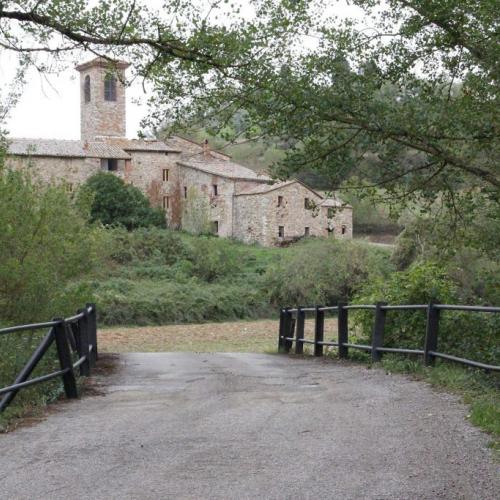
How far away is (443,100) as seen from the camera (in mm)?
13516

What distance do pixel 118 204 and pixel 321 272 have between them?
79.1 feet

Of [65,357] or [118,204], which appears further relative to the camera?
[118,204]

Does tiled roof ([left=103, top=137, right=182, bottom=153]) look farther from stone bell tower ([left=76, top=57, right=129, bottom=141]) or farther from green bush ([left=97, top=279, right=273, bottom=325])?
green bush ([left=97, top=279, right=273, bottom=325])

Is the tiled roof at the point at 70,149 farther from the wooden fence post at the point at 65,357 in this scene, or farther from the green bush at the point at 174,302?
the wooden fence post at the point at 65,357

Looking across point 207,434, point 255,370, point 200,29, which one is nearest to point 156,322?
point 255,370

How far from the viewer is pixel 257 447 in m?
6.55

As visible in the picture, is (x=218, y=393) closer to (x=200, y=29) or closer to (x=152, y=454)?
(x=152, y=454)

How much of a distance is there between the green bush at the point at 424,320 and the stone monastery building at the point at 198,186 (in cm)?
5283

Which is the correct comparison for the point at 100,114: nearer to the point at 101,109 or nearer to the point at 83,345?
the point at 101,109

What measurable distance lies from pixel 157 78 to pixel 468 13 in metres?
4.88

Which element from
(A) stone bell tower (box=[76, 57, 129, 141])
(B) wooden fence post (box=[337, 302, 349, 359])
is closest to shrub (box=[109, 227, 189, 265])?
(A) stone bell tower (box=[76, 57, 129, 141])

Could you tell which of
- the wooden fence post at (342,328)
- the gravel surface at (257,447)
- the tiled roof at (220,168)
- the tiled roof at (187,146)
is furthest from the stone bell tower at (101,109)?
the gravel surface at (257,447)

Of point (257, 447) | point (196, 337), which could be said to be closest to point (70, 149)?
point (196, 337)

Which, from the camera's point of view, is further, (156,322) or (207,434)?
(156,322)
